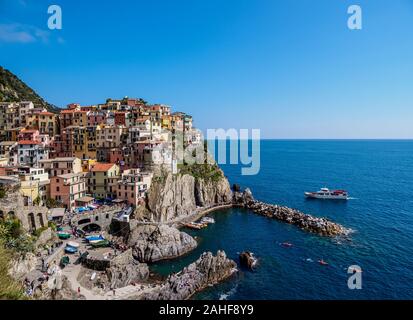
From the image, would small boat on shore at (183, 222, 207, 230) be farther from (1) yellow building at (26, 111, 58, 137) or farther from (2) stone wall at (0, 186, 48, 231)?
(1) yellow building at (26, 111, 58, 137)

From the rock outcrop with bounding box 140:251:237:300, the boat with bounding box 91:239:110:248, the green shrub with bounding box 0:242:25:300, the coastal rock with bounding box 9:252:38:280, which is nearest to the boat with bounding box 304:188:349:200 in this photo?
the rock outcrop with bounding box 140:251:237:300

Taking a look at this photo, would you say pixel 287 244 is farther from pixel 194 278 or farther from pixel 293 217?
pixel 194 278

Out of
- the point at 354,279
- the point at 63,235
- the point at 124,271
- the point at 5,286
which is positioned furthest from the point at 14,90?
the point at 354,279

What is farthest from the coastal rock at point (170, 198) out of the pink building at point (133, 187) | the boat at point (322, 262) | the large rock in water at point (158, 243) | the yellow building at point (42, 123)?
the yellow building at point (42, 123)

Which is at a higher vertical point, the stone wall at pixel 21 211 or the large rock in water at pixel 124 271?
the stone wall at pixel 21 211

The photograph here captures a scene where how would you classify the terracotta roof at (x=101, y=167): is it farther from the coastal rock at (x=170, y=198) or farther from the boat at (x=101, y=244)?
the boat at (x=101, y=244)
